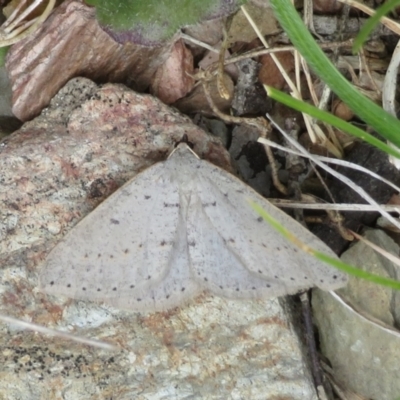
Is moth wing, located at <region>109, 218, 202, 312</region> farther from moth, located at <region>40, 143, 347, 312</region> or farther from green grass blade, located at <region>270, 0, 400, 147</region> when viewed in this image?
green grass blade, located at <region>270, 0, 400, 147</region>

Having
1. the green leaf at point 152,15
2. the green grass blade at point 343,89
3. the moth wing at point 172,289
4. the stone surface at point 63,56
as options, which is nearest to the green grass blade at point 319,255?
the green grass blade at point 343,89

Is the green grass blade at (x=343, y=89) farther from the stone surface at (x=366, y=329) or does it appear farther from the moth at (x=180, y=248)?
the stone surface at (x=366, y=329)

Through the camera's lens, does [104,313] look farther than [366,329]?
No

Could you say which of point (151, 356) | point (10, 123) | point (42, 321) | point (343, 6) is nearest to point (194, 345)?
point (151, 356)

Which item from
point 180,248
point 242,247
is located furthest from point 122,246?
point 242,247

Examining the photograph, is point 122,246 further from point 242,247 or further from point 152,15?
point 152,15

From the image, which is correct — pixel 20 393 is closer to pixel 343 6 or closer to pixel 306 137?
pixel 306 137
